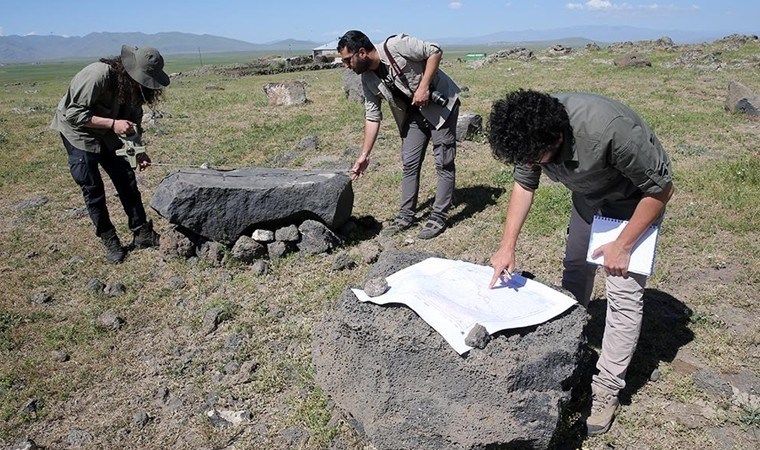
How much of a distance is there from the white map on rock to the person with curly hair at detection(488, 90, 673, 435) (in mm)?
139

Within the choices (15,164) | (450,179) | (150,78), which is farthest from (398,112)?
(15,164)

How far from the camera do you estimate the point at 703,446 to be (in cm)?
336

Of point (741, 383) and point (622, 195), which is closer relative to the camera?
point (622, 195)

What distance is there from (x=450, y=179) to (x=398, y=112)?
3.13 ft

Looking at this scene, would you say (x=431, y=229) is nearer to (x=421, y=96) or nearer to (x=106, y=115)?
(x=421, y=96)

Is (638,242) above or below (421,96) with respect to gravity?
below

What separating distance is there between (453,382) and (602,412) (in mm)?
1100

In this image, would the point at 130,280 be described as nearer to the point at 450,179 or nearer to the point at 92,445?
the point at 92,445

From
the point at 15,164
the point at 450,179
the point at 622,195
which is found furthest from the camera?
the point at 15,164

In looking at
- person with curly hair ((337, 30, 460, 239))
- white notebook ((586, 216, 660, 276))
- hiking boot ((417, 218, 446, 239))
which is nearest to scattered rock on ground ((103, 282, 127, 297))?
person with curly hair ((337, 30, 460, 239))

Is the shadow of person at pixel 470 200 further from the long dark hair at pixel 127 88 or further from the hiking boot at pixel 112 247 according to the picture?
the hiking boot at pixel 112 247

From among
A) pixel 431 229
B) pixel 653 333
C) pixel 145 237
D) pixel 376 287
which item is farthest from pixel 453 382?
pixel 145 237

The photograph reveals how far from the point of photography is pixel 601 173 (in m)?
3.07

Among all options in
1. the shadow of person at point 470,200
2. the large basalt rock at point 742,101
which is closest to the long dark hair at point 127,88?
the shadow of person at point 470,200
